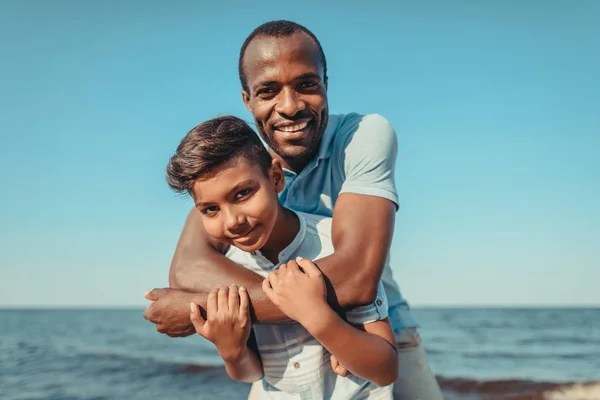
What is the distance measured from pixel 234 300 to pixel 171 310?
14.9 inches

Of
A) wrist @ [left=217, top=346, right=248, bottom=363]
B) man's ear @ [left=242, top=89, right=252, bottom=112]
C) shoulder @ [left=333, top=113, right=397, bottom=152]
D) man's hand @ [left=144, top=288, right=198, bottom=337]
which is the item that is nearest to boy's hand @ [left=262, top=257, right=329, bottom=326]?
wrist @ [left=217, top=346, right=248, bottom=363]

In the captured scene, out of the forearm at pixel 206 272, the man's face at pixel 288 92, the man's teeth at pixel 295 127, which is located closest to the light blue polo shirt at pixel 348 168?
the man's face at pixel 288 92

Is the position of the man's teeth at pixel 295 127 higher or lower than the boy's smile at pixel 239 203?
higher

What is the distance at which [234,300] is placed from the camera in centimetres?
222

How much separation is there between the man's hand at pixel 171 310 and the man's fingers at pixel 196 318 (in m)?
0.05

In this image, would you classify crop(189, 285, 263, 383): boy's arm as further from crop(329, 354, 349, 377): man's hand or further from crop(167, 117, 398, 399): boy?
crop(329, 354, 349, 377): man's hand

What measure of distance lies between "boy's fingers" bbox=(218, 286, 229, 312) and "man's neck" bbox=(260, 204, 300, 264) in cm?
31

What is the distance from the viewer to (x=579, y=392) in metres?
10.5

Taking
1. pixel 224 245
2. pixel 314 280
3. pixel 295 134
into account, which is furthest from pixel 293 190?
pixel 314 280

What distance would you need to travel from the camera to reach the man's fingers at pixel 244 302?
2203 millimetres

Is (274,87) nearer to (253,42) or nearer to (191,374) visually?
(253,42)

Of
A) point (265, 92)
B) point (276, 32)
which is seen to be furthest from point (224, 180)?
point (276, 32)

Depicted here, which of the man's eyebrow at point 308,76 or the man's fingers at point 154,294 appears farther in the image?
the man's eyebrow at point 308,76

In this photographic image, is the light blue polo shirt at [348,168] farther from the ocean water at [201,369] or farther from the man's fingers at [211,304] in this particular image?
the ocean water at [201,369]
